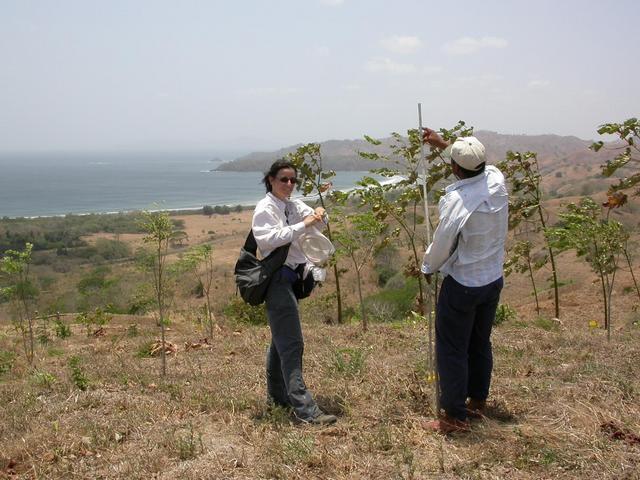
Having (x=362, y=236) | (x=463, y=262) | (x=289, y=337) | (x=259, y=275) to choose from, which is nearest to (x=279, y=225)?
(x=259, y=275)

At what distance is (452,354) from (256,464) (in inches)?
53.8

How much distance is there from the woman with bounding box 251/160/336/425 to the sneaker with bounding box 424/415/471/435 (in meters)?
0.69

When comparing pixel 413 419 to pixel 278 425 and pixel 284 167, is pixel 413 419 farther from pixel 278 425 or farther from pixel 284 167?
pixel 284 167

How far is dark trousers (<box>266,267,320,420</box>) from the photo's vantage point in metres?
4.00

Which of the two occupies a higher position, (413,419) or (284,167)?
(284,167)

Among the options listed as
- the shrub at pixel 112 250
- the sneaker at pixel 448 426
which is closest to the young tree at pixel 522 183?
the sneaker at pixel 448 426

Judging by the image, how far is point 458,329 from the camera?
3.53 metres

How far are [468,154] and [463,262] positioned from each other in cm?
64

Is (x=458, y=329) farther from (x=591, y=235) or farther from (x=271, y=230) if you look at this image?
(x=591, y=235)

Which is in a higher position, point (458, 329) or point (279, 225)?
point (279, 225)

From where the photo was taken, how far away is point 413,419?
382 centimetres

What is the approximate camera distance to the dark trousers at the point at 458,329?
11.4ft

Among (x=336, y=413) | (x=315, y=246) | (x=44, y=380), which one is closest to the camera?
(x=315, y=246)

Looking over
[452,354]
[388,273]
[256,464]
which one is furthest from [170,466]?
[388,273]
